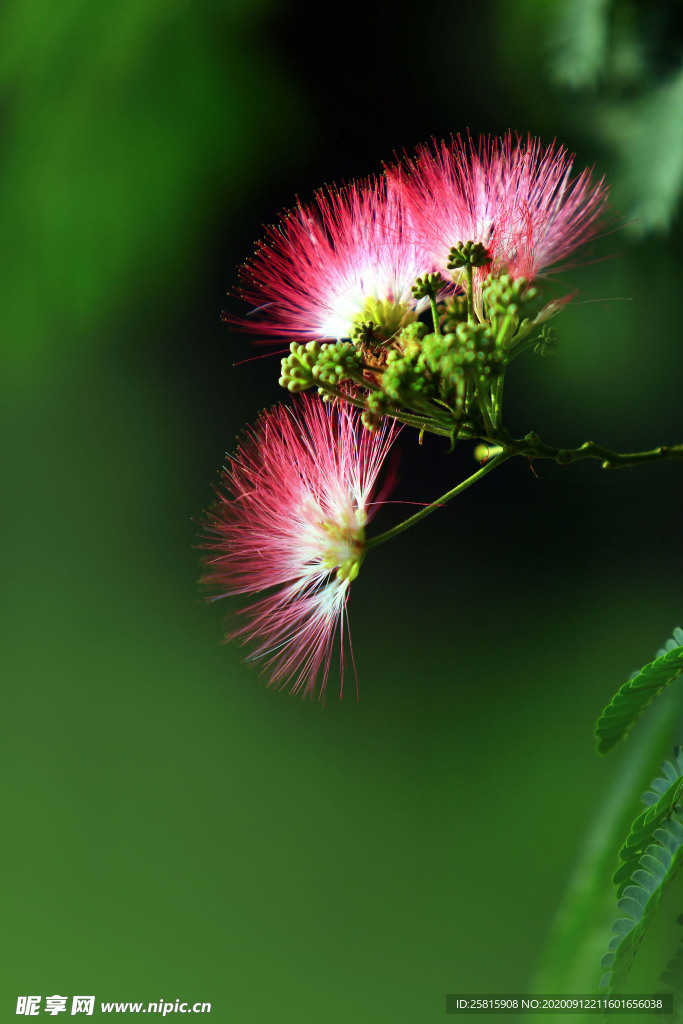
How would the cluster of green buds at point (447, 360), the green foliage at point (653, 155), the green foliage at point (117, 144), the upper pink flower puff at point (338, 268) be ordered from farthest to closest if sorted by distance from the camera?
the green foliage at point (117, 144) < the green foliage at point (653, 155) < the upper pink flower puff at point (338, 268) < the cluster of green buds at point (447, 360)

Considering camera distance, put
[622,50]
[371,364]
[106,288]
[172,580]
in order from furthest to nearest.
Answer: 1. [172,580]
2. [106,288]
3. [622,50]
4. [371,364]

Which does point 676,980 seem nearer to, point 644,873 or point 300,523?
point 644,873

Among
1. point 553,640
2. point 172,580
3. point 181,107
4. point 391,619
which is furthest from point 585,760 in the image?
point 181,107

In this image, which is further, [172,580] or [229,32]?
[172,580]

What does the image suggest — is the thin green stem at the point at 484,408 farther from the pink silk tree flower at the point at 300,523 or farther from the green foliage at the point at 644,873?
the green foliage at the point at 644,873

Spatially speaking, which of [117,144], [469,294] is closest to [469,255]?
[469,294]

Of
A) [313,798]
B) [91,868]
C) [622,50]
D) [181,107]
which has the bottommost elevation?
[91,868]

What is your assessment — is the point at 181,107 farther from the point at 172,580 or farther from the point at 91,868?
the point at 91,868

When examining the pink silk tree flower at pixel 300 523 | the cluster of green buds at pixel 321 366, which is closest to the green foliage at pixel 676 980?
the pink silk tree flower at pixel 300 523
